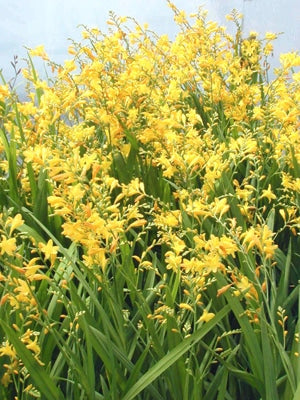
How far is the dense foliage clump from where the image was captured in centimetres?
132

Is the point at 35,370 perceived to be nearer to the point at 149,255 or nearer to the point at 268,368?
the point at 268,368

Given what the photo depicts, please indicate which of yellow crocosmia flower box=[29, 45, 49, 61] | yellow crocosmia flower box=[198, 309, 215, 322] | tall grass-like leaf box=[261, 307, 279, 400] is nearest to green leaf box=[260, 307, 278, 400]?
tall grass-like leaf box=[261, 307, 279, 400]

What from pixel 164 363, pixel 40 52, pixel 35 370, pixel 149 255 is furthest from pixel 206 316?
pixel 40 52

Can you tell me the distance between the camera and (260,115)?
2.38m

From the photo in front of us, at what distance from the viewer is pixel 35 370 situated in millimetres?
1281

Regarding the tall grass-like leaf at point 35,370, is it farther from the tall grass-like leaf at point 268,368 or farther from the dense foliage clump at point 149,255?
the tall grass-like leaf at point 268,368

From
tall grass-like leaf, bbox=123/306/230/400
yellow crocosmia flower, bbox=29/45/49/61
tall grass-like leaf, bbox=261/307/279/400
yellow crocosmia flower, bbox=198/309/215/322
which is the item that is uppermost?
yellow crocosmia flower, bbox=29/45/49/61

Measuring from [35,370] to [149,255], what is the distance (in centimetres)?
65

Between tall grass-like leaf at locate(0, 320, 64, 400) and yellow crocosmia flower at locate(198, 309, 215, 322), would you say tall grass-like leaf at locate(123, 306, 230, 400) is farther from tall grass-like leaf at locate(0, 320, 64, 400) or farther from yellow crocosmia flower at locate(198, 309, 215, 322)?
tall grass-like leaf at locate(0, 320, 64, 400)

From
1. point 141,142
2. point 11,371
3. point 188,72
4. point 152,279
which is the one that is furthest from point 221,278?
point 188,72

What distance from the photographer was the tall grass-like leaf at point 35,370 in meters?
1.26

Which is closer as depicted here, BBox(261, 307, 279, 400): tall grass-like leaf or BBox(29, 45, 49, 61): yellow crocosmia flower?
BBox(261, 307, 279, 400): tall grass-like leaf

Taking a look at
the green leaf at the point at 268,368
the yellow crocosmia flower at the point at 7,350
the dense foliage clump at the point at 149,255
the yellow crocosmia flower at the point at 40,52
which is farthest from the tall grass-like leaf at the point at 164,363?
the yellow crocosmia flower at the point at 40,52

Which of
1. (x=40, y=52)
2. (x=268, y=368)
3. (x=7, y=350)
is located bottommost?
(x=268, y=368)
